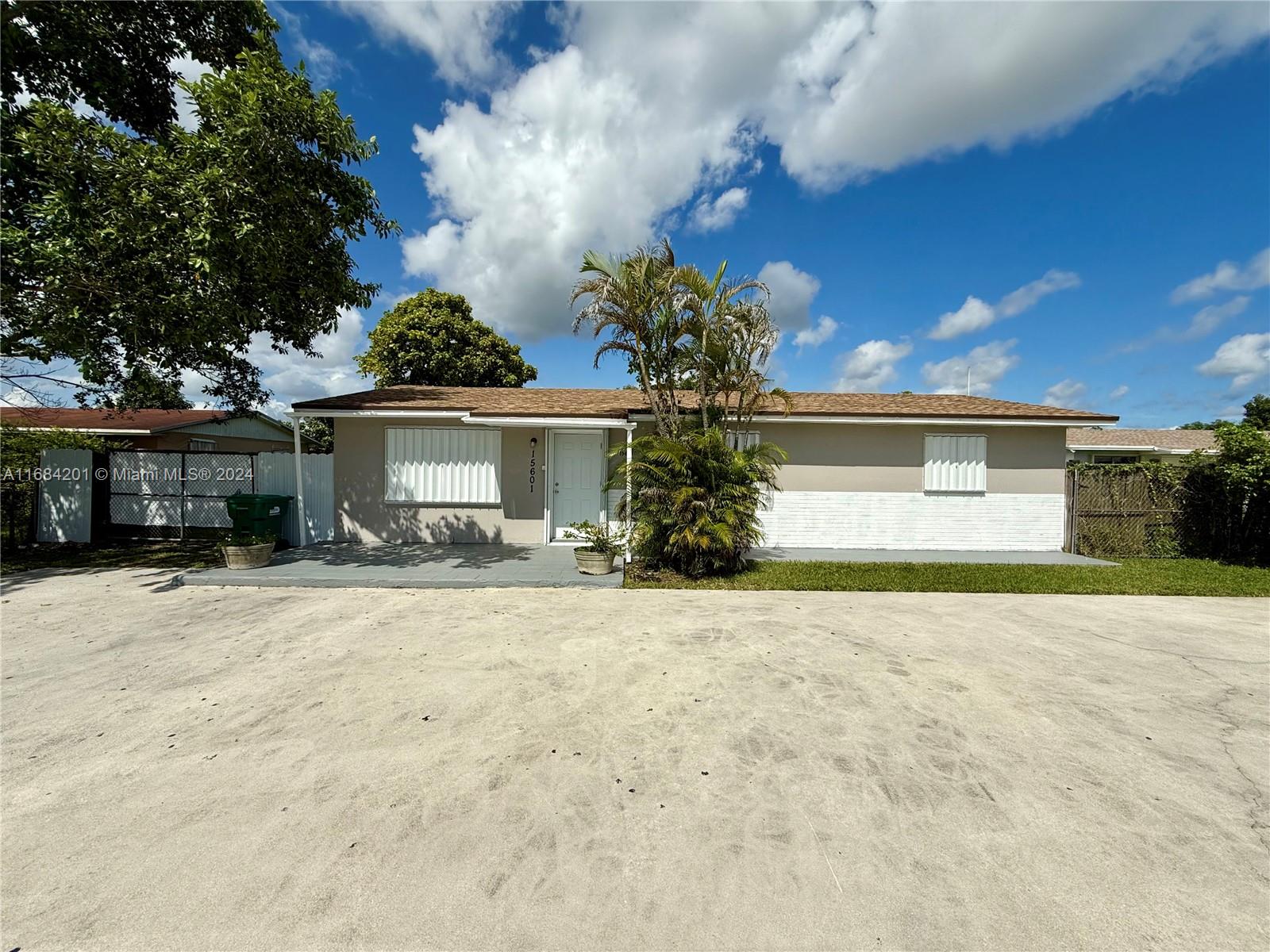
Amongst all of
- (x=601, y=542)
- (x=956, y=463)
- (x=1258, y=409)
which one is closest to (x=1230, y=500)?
(x=956, y=463)

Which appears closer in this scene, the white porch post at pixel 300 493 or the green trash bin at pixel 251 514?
the green trash bin at pixel 251 514

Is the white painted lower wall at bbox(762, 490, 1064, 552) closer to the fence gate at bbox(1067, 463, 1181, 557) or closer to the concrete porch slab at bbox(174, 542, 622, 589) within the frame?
the fence gate at bbox(1067, 463, 1181, 557)

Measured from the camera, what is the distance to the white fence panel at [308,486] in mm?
9844

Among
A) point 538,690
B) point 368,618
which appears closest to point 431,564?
point 368,618

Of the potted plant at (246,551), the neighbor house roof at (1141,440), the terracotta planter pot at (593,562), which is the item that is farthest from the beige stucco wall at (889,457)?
the neighbor house roof at (1141,440)

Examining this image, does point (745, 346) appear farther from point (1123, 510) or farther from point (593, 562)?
point (1123, 510)

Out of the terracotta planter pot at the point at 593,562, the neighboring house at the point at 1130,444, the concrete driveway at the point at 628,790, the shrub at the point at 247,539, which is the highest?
the neighboring house at the point at 1130,444

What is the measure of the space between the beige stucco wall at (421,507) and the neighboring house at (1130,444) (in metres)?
19.0

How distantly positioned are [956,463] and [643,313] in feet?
24.9

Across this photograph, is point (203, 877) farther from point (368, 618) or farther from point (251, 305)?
point (251, 305)

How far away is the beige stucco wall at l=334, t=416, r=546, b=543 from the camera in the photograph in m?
10.0

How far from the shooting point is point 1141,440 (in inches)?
816

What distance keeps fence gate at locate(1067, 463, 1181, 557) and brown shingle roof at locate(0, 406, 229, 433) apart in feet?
73.4

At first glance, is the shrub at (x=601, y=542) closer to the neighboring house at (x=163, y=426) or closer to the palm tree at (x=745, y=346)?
the palm tree at (x=745, y=346)
